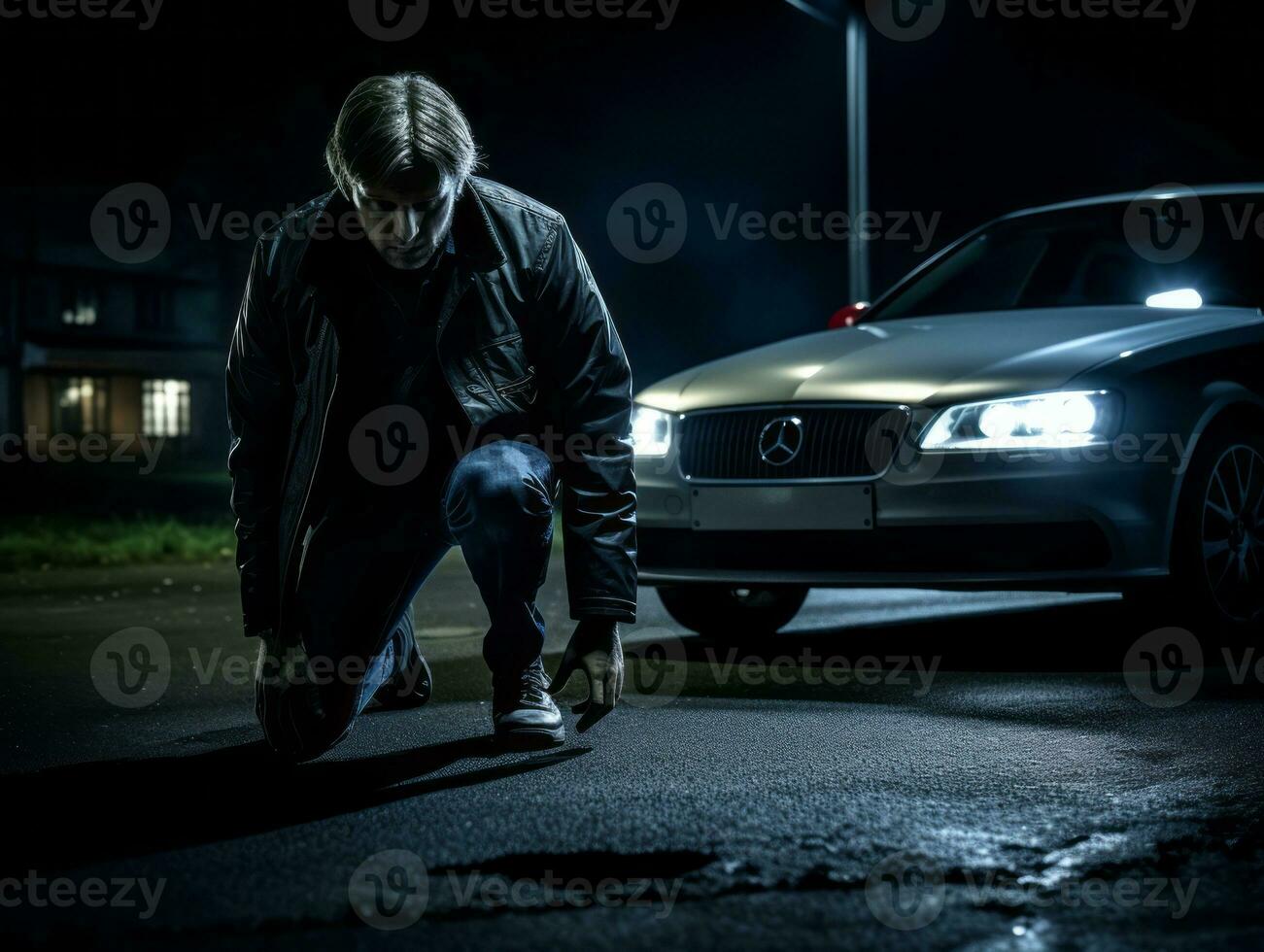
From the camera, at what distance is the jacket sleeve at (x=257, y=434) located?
424 centimetres

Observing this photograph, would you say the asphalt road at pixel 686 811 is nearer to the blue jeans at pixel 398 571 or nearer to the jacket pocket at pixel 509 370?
the blue jeans at pixel 398 571

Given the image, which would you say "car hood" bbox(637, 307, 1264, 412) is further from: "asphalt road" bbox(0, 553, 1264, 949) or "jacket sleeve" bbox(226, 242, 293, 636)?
"jacket sleeve" bbox(226, 242, 293, 636)

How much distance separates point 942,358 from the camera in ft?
20.0

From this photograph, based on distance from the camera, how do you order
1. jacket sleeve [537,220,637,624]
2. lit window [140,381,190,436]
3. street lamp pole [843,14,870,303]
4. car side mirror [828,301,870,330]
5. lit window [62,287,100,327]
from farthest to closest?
lit window [140,381,190,436] → lit window [62,287,100,327] → street lamp pole [843,14,870,303] → car side mirror [828,301,870,330] → jacket sleeve [537,220,637,624]

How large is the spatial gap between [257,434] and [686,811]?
4.73 ft

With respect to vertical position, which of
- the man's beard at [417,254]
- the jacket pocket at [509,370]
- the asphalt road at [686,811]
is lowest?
the asphalt road at [686,811]

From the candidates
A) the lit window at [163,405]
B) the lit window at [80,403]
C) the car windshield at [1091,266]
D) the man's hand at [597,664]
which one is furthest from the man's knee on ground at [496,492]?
the lit window at [163,405]

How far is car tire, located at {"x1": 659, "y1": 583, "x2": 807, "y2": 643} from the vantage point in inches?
272

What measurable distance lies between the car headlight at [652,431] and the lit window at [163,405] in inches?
1891

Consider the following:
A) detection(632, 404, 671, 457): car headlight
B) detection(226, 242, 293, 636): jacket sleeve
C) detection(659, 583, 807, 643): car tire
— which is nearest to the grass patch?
detection(659, 583, 807, 643): car tire

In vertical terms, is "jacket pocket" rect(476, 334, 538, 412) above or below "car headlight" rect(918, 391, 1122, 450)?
above

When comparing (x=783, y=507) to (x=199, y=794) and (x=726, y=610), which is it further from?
(x=199, y=794)

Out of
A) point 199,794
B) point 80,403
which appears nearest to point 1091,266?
point 199,794

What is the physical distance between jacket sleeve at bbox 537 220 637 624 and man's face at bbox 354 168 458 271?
0.38m
